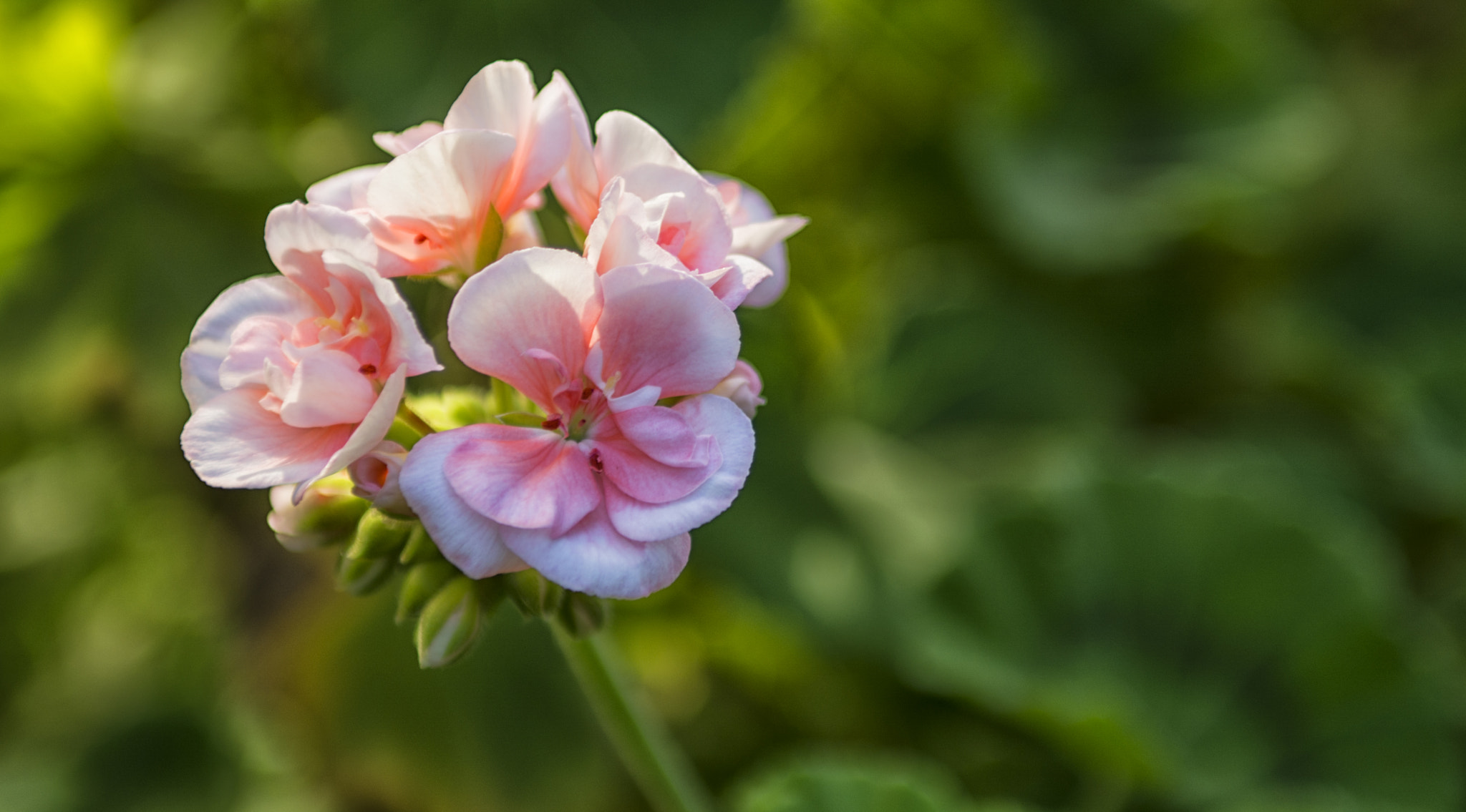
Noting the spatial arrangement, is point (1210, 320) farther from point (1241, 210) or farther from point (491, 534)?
point (491, 534)

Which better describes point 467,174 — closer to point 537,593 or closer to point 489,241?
point 489,241

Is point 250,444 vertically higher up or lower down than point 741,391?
lower down

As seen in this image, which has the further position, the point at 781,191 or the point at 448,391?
the point at 781,191

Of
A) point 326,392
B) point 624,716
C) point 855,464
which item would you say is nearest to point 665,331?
point 326,392

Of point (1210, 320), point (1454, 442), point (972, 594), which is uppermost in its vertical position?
point (1210, 320)

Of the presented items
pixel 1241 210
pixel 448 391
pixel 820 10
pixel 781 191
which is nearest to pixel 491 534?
pixel 448 391

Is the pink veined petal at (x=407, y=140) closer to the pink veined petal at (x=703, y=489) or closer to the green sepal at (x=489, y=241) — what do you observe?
the green sepal at (x=489, y=241)
